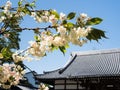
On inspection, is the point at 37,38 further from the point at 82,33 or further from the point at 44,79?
the point at 44,79

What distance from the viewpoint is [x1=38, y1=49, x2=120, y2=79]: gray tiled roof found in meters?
16.0

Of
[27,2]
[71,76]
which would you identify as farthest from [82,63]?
[27,2]

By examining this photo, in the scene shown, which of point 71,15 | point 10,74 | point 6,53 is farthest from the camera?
point 10,74

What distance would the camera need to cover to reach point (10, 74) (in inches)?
107

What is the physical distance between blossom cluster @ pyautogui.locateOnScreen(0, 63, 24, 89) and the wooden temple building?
1225 centimetres

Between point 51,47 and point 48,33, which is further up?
point 48,33

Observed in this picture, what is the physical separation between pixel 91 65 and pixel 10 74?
16390 millimetres

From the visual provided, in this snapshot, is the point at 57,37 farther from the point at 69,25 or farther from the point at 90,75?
the point at 90,75

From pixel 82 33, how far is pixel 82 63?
1867 centimetres

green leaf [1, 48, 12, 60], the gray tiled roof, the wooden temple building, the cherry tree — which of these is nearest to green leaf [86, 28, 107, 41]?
the cherry tree

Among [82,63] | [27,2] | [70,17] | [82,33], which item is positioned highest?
[82,63]

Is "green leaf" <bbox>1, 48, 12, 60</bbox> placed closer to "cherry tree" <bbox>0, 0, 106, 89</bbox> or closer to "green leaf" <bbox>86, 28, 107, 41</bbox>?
"cherry tree" <bbox>0, 0, 106, 89</bbox>

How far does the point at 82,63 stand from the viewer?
20.2 m

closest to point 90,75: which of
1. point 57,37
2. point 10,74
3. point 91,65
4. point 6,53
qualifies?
point 91,65
